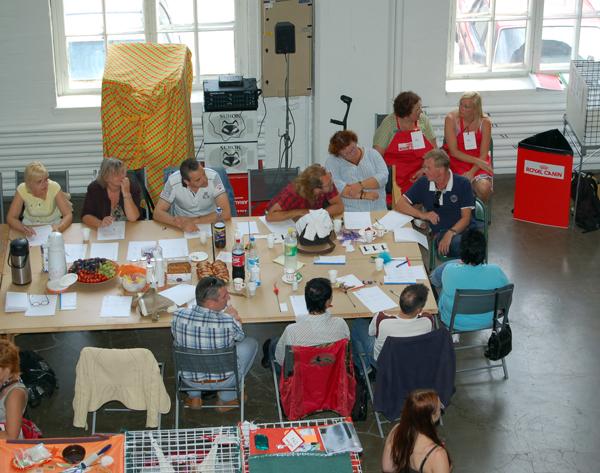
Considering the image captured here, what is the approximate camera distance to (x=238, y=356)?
5957 millimetres

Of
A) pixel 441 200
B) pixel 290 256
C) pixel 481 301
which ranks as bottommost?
pixel 481 301

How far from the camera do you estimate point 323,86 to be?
31.4ft

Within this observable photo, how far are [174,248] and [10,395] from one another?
2197 mm

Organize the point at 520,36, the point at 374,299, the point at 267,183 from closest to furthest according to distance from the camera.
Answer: the point at 374,299
the point at 267,183
the point at 520,36

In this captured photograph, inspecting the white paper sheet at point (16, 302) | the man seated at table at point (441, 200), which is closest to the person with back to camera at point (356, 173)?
the man seated at table at point (441, 200)

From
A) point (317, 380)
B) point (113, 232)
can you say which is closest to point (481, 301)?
point (317, 380)

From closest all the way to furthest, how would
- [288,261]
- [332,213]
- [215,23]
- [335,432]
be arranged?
[335,432]
[288,261]
[332,213]
[215,23]

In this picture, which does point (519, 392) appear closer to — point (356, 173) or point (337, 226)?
point (337, 226)

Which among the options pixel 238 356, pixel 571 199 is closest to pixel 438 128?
pixel 571 199

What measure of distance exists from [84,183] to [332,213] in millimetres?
3850

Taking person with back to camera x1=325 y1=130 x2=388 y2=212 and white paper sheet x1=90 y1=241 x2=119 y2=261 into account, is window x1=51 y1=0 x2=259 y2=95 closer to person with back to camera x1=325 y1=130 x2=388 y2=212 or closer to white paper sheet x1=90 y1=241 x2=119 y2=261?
person with back to camera x1=325 y1=130 x2=388 y2=212

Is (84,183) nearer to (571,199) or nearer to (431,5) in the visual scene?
(431,5)

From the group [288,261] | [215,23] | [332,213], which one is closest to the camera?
[288,261]

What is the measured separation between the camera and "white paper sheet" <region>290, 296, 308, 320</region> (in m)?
5.93
